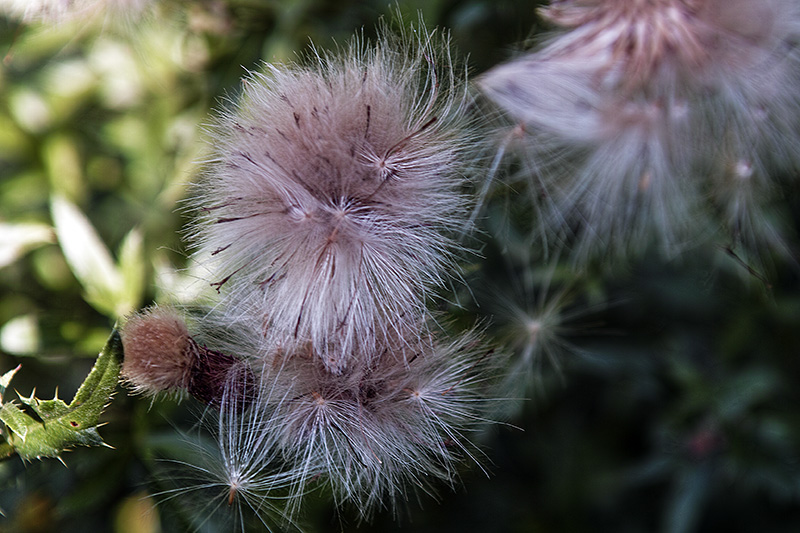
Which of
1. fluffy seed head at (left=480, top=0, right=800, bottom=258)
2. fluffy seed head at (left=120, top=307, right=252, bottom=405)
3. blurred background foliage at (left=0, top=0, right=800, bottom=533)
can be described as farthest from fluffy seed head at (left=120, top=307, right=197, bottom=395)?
fluffy seed head at (left=480, top=0, right=800, bottom=258)

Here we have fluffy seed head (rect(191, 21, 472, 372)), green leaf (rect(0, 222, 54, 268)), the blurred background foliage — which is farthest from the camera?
green leaf (rect(0, 222, 54, 268))

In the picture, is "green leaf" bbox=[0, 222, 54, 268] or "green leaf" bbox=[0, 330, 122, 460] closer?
"green leaf" bbox=[0, 330, 122, 460]

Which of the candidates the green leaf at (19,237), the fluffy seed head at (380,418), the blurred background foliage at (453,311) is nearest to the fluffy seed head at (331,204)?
the fluffy seed head at (380,418)

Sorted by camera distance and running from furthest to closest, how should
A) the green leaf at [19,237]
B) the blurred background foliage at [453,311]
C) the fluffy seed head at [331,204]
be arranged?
the green leaf at [19,237] < the blurred background foliage at [453,311] < the fluffy seed head at [331,204]

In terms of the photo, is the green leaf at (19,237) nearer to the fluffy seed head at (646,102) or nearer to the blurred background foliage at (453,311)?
the blurred background foliage at (453,311)

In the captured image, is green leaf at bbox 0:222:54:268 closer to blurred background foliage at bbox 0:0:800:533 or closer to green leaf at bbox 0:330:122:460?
blurred background foliage at bbox 0:0:800:533

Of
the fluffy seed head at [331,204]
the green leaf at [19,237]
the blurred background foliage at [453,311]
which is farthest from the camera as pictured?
the green leaf at [19,237]
